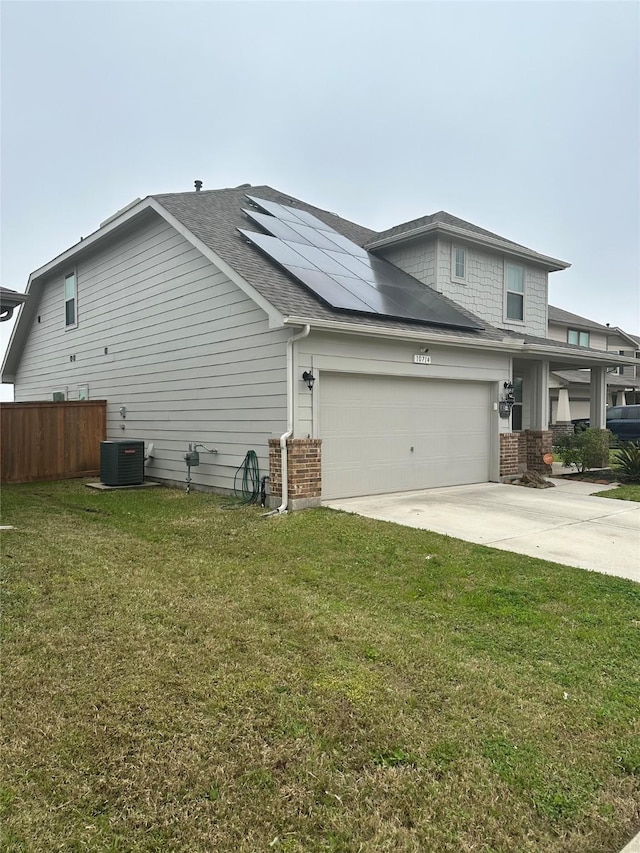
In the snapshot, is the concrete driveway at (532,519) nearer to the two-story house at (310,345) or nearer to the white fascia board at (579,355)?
the two-story house at (310,345)

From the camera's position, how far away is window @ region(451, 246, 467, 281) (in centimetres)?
1258

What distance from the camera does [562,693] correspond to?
10.1 feet

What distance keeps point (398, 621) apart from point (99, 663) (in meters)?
2.04

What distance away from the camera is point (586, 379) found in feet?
81.3

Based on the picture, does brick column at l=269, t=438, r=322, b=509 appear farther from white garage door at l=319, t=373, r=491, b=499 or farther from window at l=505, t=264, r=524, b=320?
window at l=505, t=264, r=524, b=320

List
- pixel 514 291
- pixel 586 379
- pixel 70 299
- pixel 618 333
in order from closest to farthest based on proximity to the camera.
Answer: pixel 514 291
pixel 70 299
pixel 586 379
pixel 618 333

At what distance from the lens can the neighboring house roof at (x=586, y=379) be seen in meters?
24.1

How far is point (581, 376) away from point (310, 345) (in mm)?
20748

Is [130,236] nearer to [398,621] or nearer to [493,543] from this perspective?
[493,543]

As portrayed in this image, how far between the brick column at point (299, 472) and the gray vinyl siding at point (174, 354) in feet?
1.32

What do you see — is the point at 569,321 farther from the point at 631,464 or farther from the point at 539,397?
the point at 631,464

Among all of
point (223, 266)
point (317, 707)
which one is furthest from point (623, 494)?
point (317, 707)

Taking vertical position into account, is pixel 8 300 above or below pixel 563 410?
above

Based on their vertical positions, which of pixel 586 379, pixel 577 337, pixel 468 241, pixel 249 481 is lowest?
pixel 249 481
